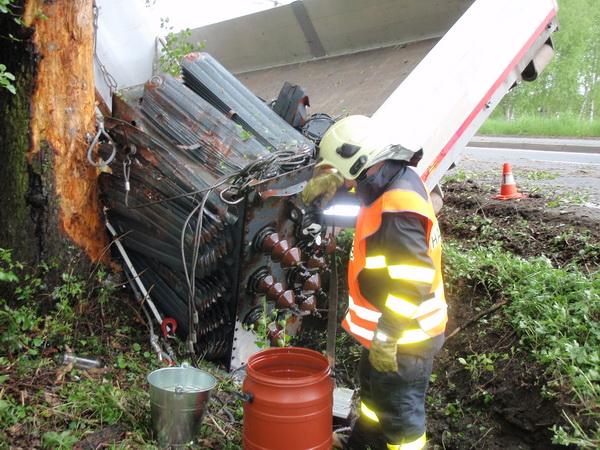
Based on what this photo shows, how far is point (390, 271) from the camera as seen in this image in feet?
8.88

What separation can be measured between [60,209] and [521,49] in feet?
12.3

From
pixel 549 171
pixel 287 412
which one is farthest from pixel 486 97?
pixel 549 171

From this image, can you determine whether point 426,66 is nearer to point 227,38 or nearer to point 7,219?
point 7,219

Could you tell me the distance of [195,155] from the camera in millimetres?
3908

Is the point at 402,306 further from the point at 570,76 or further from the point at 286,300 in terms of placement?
the point at 570,76

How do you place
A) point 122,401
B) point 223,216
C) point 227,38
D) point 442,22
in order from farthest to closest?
point 227,38 → point 442,22 → point 223,216 → point 122,401

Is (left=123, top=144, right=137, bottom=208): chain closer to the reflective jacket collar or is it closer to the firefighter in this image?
the firefighter

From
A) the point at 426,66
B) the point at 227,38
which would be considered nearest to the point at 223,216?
the point at 426,66

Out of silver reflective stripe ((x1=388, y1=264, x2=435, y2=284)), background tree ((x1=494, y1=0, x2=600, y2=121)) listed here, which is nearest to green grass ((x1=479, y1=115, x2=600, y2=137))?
background tree ((x1=494, y1=0, x2=600, y2=121))

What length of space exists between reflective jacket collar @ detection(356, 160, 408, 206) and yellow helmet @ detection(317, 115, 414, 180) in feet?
0.15

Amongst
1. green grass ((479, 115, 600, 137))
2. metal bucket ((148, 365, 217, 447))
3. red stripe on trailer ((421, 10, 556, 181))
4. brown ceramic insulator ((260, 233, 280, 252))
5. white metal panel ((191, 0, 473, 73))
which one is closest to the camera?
metal bucket ((148, 365, 217, 447))

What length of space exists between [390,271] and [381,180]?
0.43 metres

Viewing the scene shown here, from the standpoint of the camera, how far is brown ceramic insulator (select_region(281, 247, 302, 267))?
362cm

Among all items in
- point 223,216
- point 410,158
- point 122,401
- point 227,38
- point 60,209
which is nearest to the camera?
point 410,158
